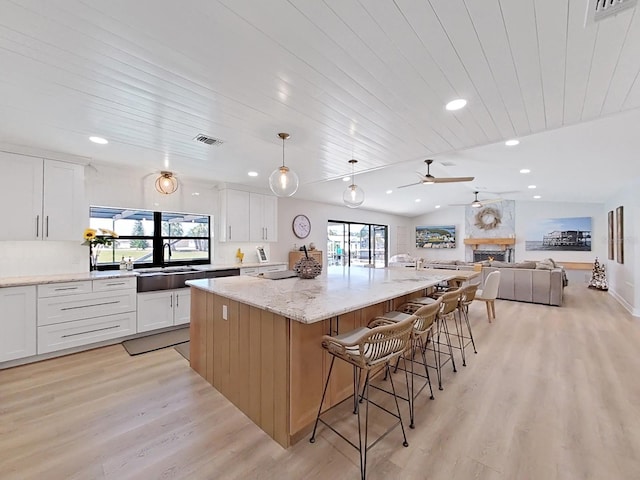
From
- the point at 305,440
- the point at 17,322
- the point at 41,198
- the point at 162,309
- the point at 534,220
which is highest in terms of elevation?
the point at 534,220

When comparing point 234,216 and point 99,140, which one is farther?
point 234,216

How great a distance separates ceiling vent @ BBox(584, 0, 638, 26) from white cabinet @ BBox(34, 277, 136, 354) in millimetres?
4704

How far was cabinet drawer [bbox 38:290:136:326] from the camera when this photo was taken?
3.11 meters

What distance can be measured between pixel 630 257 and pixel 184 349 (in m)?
7.57

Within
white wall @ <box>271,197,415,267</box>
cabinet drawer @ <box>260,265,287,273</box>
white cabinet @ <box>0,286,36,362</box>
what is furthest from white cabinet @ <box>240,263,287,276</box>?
white cabinet @ <box>0,286,36,362</box>

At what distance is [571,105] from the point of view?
87.7 inches

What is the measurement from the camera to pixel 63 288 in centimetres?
320

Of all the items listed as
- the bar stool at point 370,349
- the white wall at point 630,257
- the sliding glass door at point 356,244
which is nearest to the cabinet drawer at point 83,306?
the bar stool at point 370,349

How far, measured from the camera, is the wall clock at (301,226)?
6.80 m

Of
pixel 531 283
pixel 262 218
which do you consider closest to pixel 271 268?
pixel 262 218

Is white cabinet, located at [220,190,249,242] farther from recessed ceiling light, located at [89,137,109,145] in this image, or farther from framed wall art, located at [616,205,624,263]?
framed wall art, located at [616,205,624,263]

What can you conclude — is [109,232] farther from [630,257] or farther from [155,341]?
[630,257]

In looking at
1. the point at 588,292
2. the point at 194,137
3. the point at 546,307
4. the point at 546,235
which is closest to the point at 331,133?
the point at 194,137

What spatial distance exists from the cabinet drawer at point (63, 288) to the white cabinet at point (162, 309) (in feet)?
1.94
